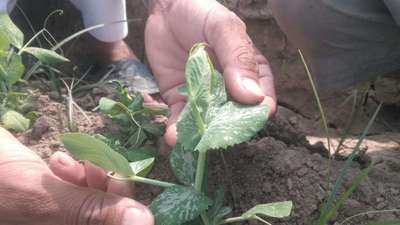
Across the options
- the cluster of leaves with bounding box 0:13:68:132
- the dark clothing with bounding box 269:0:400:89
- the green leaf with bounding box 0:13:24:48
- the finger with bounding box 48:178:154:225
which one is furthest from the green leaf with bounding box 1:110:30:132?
the dark clothing with bounding box 269:0:400:89

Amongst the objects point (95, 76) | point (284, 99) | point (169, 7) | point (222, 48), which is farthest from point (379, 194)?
point (95, 76)

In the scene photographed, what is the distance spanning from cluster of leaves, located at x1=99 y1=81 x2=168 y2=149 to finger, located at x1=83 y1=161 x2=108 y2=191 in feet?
0.53

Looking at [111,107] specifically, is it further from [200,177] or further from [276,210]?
[276,210]

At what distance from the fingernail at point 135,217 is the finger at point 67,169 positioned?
23 cm

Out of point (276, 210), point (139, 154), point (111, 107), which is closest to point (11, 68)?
point (111, 107)

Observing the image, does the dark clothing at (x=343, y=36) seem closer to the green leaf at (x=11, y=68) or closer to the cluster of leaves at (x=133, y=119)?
the cluster of leaves at (x=133, y=119)

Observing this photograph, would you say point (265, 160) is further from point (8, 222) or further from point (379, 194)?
point (8, 222)

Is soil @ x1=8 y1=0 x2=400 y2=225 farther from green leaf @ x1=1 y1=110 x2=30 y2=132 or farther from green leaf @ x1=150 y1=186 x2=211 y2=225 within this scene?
green leaf @ x1=150 y1=186 x2=211 y2=225

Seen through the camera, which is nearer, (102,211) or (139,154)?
(102,211)

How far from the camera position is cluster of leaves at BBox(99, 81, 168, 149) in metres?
1.20

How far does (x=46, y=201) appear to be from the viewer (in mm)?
906

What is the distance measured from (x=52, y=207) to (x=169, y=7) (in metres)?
0.76

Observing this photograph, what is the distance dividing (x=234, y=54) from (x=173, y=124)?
0.19 metres

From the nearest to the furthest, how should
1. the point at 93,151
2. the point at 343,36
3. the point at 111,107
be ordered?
the point at 93,151
the point at 111,107
the point at 343,36
